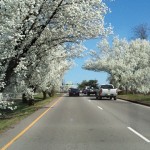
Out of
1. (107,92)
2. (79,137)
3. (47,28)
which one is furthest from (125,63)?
(79,137)

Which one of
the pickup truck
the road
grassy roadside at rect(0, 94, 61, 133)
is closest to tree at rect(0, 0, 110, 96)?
grassy roadside at rect(0, 94, 61, 133)

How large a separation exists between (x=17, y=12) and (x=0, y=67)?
2.74 meters

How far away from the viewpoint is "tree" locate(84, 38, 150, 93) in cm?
7619

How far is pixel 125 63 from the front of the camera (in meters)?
80.2

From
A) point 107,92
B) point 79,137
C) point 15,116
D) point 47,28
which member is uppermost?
point 47,28

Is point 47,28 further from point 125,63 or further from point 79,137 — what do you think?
point 125,63

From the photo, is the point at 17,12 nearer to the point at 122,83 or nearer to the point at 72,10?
the point at 72,10

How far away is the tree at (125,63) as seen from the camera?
7619 cm

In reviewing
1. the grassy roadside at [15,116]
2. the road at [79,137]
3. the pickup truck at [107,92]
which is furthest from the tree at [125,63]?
the road at [79,137]

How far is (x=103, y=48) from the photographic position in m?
85.5

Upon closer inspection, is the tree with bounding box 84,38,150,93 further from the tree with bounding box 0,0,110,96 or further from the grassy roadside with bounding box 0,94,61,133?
the tree with bounding box 0,0,110,96

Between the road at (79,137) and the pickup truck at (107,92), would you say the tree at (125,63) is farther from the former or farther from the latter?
the road at (79,137)

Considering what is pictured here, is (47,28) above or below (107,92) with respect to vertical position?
above

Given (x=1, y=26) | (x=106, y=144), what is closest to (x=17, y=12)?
(x=1, y=26)
